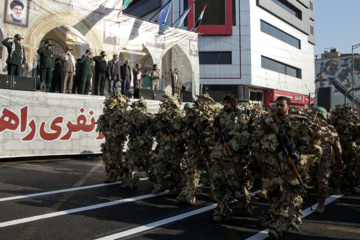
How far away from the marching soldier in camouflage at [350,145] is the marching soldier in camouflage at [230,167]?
296 cm

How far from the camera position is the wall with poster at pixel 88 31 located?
1152 centimetres

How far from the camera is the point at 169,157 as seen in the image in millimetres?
5898

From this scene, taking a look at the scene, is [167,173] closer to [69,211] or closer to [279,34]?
[69,211]

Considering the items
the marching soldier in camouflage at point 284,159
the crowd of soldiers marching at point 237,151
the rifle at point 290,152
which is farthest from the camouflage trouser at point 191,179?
the rifle at point 290,152

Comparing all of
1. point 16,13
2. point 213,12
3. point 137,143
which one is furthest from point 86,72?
point 213,12

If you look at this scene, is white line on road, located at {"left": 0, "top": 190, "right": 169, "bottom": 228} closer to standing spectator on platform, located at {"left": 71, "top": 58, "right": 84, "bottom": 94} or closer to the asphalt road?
the asphalt road

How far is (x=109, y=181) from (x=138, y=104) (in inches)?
81.9

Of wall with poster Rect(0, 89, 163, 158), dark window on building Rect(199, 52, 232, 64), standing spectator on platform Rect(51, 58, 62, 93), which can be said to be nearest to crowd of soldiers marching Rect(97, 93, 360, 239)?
wall with poster Rect(0, 89, 163, 158)

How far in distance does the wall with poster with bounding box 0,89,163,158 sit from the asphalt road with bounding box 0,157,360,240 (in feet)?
8.95

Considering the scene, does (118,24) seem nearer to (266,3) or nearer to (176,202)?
(176,202)

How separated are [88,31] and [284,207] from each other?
12.8 m

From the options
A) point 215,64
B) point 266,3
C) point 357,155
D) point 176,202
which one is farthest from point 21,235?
point 266,3

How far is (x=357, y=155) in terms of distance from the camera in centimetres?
629

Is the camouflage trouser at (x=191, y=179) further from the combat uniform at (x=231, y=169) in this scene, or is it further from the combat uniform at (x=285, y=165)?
the combat uniform at (x=285, y=165)
